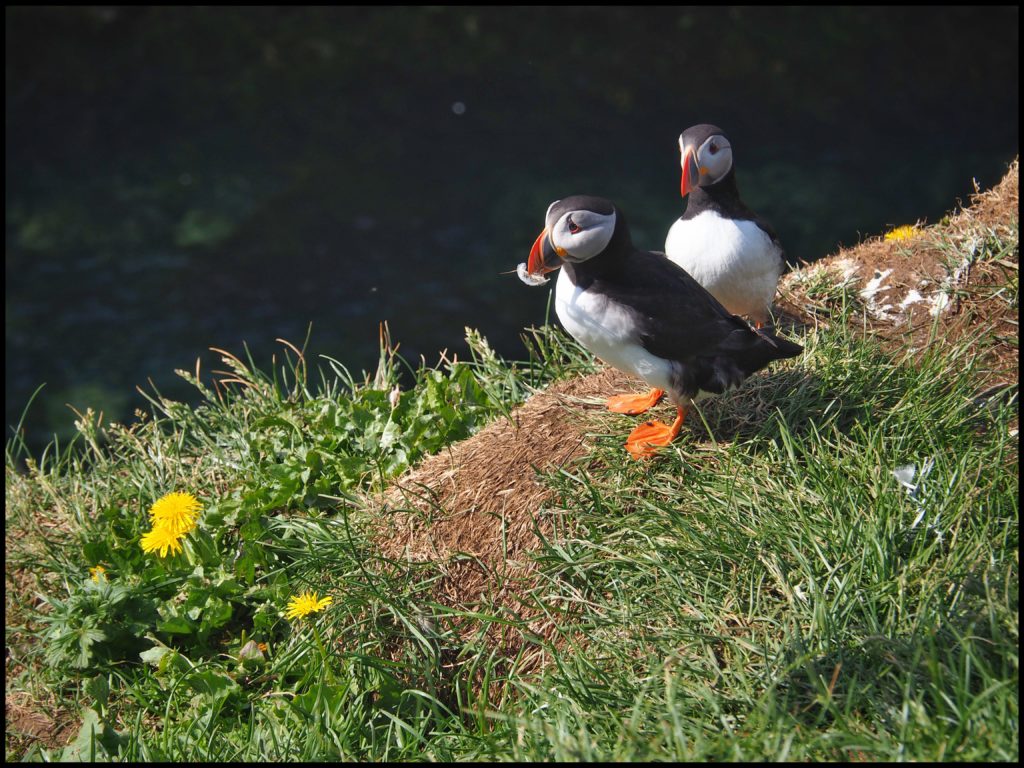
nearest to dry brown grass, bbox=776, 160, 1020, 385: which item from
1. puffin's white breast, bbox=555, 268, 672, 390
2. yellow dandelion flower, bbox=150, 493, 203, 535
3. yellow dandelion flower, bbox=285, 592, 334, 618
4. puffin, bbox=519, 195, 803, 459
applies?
puffin, bbox=519, 195, 803, 459

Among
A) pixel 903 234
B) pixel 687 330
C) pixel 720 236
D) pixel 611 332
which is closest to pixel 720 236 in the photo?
pixel 720 236

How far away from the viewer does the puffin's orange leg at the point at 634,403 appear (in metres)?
3.28

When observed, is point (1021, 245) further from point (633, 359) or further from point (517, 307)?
point (517, 307)

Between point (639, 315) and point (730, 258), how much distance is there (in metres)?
0.76

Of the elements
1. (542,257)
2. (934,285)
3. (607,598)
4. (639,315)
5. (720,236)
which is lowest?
(607,598)

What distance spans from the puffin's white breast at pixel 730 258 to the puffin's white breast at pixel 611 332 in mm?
735

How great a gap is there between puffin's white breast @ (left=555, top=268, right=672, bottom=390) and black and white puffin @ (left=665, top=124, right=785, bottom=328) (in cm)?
70

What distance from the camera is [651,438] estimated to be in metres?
3.09

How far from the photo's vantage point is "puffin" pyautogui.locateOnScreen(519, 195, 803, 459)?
9.46 ft

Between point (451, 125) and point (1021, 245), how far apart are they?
26.4 ft

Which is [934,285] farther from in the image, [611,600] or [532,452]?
[611,600]

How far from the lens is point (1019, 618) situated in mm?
2236

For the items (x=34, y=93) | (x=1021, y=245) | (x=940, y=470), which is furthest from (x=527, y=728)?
(x=34, y=93)

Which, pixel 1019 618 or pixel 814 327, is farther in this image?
pixel 814 327
